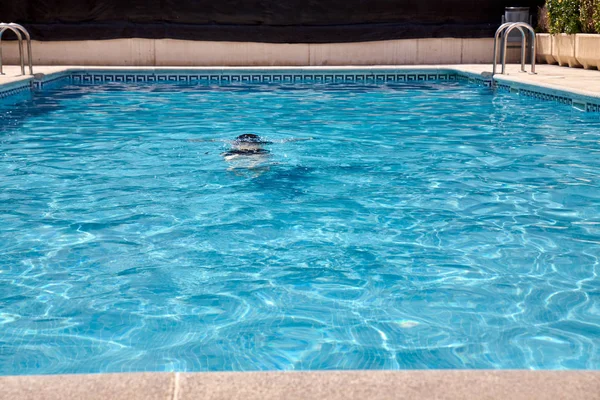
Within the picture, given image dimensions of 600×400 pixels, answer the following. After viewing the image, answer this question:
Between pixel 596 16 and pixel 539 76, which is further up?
pixel 596 16

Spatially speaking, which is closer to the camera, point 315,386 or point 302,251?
point 315,386

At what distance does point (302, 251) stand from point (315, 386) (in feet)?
7.83

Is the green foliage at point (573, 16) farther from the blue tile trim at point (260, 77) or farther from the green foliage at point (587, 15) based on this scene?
the blue tile trim at point (260, 77)

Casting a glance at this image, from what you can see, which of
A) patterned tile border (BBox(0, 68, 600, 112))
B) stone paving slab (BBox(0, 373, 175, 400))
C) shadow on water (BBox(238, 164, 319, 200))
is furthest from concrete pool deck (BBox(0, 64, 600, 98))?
stone paving slab (BBox(0, 373, 175, 400))

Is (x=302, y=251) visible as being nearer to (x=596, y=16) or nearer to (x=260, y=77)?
(x=596, y=16)

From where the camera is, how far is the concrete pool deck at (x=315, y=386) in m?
1.85

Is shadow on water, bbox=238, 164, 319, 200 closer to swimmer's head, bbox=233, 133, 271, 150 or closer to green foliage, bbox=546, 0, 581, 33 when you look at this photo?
swimmer's head, bbox=233, 133, 271, 150

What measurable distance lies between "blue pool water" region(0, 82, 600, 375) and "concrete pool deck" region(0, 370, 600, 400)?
3.21 feet

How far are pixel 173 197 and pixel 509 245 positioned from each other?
245cm

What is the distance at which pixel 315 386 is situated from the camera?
1909 millimetres

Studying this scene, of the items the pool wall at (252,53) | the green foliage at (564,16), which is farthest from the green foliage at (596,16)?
the pool wall at (252,53)

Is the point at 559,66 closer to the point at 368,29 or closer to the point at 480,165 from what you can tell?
the point at 368,29

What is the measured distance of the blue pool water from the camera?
3.09 meters

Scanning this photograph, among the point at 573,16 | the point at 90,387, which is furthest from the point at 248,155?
the point at 573,16
